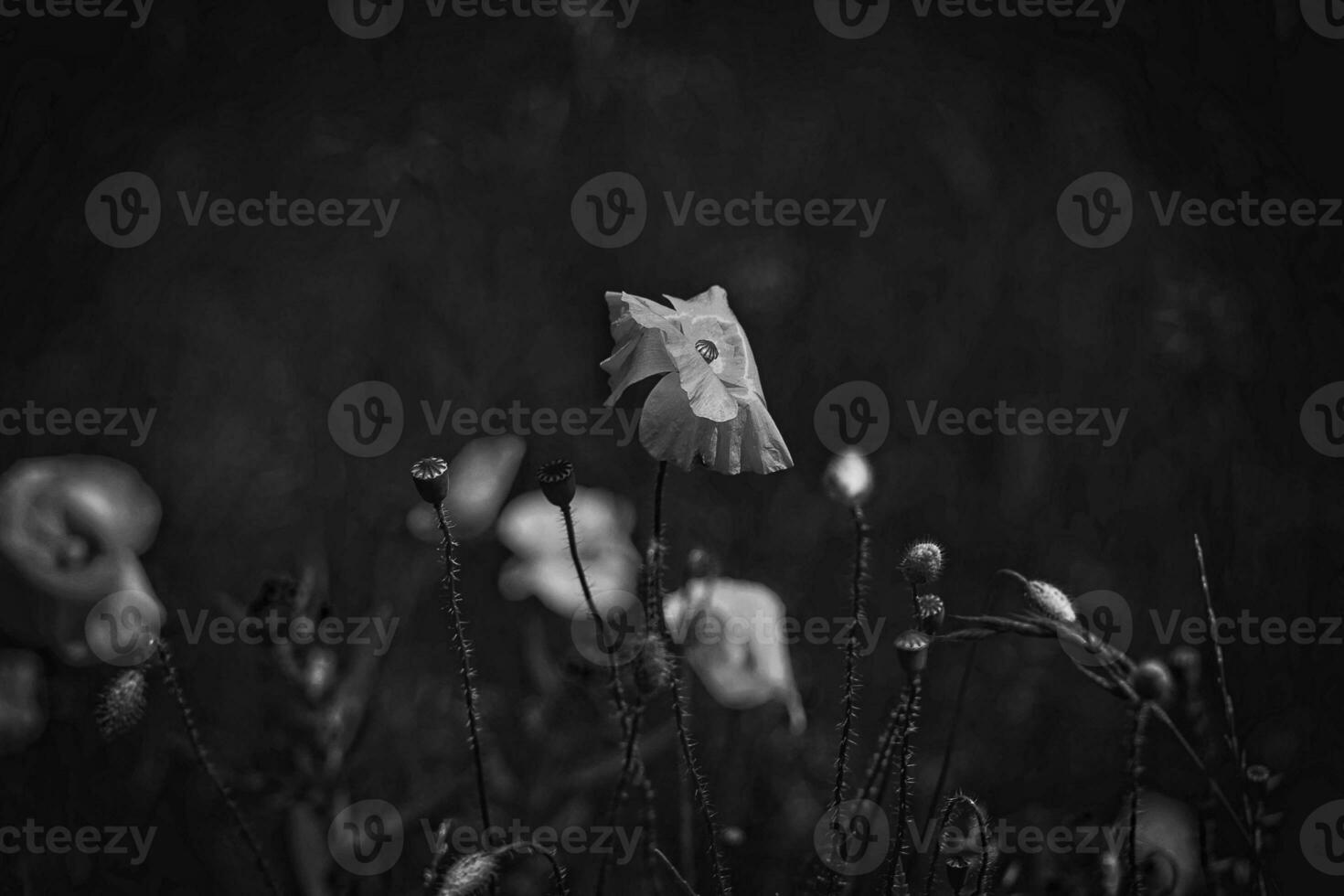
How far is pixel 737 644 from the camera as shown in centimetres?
136

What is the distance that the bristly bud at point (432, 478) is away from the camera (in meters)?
0.92

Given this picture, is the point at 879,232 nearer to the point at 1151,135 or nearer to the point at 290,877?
the point at 1151,135

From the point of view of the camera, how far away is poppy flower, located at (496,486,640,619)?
1.46 m

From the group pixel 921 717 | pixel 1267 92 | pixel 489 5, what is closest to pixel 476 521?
pixel 921 717

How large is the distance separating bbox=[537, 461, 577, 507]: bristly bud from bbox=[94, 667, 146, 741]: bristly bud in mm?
369

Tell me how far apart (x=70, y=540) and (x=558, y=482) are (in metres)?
0.66

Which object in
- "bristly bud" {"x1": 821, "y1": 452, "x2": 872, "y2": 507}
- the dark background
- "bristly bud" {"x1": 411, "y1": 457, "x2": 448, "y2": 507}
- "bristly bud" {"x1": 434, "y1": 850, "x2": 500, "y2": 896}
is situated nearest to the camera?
"bristly bud" {"x1": 434, "y1": 850, "x2": 500, "y2": 896}

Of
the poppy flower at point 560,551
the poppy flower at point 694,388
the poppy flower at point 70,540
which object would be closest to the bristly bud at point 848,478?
the poppy flower at point 694,388

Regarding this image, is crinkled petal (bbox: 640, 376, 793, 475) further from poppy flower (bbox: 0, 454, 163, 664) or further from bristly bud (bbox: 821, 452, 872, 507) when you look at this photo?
poppy flower (bbox: 0, 454, 163, 664)

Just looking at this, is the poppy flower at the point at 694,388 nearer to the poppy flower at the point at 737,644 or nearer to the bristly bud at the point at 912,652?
the bristly bud at the point at 912,652

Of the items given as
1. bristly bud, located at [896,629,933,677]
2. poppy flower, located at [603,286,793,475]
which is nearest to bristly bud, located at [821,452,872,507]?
poppy flower, located at [603,286,793,475]

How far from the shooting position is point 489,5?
209cm

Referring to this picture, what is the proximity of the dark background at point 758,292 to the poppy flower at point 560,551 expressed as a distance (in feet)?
0.77

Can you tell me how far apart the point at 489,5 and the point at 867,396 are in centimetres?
90
